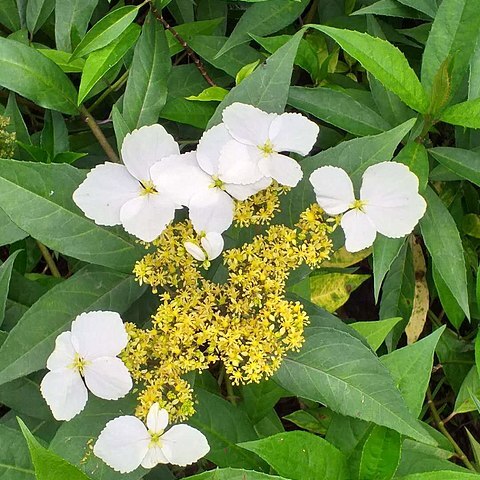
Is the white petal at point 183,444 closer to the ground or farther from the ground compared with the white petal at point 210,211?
closer to the ground

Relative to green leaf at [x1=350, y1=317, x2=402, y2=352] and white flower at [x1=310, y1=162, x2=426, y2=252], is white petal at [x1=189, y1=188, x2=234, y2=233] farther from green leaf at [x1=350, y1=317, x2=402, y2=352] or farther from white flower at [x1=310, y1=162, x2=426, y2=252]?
green leaf at [x1=350, y1=317, x2=402, y2=352]

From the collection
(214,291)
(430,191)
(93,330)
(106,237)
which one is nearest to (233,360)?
(214,291)

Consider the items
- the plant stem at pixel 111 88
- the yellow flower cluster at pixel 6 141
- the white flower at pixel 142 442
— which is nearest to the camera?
the white flower at pixel 142 442

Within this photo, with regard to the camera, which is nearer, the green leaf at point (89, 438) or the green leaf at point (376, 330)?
the green leaf at point (89, 438)

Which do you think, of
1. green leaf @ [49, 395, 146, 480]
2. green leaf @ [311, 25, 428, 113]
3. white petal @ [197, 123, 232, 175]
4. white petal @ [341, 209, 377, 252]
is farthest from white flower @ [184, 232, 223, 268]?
green leaf @ [311, 25, 428, 113]

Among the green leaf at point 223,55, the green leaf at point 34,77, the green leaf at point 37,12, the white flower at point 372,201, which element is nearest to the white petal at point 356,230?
the white flower at point 372,201

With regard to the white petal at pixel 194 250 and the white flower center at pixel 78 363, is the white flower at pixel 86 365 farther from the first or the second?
the white petal at pixel 194 250
